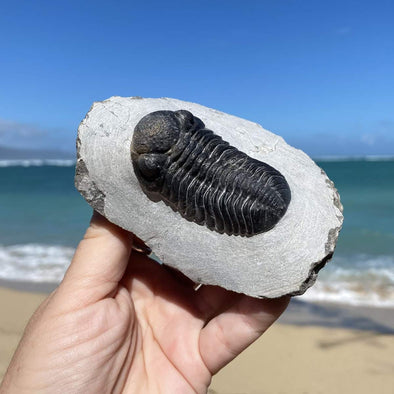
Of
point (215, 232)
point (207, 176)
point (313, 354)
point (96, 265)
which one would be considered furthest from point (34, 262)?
point (207, 176)

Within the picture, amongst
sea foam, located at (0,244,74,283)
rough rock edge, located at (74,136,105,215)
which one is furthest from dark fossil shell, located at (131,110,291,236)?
sea foam, located at (0,244,74,283)

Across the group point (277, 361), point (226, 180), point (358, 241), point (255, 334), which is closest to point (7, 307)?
point (277, 361)

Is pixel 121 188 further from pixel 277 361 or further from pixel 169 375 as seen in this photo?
pixel 277 361

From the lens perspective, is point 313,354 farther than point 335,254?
No

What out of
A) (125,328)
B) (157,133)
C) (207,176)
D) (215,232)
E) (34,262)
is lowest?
(34,262)

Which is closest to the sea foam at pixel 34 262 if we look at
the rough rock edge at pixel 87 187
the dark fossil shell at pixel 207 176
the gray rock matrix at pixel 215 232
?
the rough rock edge at pixel 87 187

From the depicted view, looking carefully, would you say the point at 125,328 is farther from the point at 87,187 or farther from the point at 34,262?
Answer: the point at 34,262
